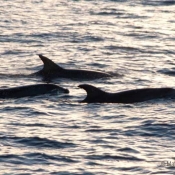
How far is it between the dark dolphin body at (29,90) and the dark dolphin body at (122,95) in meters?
1.60

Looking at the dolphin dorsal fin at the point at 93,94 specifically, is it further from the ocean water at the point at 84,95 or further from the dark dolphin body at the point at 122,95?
the ocean water at the point at 84,95

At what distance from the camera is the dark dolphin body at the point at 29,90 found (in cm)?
2212

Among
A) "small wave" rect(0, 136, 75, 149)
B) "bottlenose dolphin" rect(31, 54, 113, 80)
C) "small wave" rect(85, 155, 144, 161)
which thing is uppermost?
"bottlenose dolphin" rect(31, 54, 113, 80)

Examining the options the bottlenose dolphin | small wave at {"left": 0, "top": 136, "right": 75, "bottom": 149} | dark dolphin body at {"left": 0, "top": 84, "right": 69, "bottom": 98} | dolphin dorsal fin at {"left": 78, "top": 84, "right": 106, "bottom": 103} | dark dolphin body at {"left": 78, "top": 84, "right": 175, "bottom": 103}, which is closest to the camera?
small wave at {"left": 0, "top": 136, "right": 75, "bottom": 149}

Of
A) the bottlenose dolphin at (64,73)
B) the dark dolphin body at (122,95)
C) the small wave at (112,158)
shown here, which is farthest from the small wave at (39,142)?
the bottlenose dolphin at (64,73)

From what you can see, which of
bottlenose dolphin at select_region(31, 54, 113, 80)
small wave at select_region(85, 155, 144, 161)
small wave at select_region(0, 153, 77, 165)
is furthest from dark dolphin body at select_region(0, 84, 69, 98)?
small wave at select_region(85, 155, 144, 161)

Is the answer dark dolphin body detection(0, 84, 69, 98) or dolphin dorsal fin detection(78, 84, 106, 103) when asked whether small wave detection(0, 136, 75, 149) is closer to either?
dolphin dorsal fin detection(78, 84, 106, 103)

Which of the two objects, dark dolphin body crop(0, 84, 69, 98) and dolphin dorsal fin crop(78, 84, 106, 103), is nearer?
dolphin dorsal fin crop(78, 84, 106, 103)

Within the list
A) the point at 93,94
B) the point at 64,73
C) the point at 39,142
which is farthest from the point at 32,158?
the point at 64,73

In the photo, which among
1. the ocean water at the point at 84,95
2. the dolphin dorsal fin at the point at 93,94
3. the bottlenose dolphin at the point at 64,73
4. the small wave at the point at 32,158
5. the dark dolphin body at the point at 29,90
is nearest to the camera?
the small wave at the point at 32,158

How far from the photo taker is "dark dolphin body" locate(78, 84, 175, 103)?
21219mm

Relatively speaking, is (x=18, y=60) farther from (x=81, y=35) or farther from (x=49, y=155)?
(x=49, y=155)

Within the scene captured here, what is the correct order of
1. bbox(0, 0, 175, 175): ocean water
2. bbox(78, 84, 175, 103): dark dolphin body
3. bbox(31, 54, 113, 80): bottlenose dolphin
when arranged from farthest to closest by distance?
bbox(31, 54, 113, 80): bottlenose dolphin < bbox(78, 84, 175, 103): dark dolphin body < bbox(0, 0, 175, 175): ocean water

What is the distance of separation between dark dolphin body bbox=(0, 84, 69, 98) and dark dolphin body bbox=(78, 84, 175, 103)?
160cm
